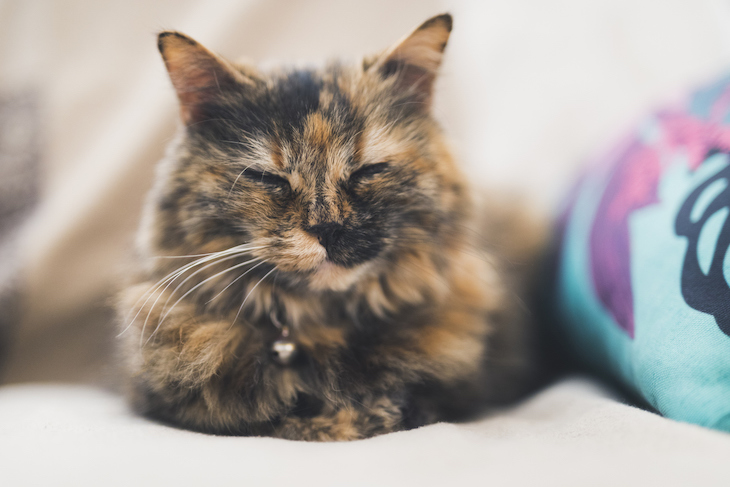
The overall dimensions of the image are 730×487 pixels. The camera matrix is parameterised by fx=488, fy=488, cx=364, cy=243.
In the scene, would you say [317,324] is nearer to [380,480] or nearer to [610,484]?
[380,480]

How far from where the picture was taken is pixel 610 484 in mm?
549

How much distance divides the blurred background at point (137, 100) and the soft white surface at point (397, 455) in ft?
1.71

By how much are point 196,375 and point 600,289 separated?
31.6 inches

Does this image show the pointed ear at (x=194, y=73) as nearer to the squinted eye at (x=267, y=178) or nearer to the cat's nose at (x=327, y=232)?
the squinted eye at (x=267, y=178)

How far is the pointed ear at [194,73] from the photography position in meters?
0.87

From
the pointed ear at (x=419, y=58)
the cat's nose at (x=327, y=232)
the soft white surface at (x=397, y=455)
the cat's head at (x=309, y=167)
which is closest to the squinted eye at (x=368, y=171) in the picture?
the cat's head at (x=309, y=167)

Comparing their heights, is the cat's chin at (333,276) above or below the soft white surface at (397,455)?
above

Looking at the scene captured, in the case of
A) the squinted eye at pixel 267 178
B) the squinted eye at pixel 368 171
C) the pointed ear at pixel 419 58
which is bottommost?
the squinted eye at pixel 267 178

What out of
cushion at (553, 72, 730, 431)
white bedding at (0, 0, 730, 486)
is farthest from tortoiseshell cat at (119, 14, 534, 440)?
cushion at (553, 72, 730, 431)

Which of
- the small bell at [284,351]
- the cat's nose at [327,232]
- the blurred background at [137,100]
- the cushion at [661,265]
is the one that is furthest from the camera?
the blurred background at [137,100]

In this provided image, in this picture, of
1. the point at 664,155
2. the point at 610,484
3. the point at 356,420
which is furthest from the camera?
the point at 664,155

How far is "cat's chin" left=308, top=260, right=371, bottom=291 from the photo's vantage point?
854 mm

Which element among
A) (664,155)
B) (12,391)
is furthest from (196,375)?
(664,155)

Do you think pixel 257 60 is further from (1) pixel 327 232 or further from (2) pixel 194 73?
(1) pixel 327 232
